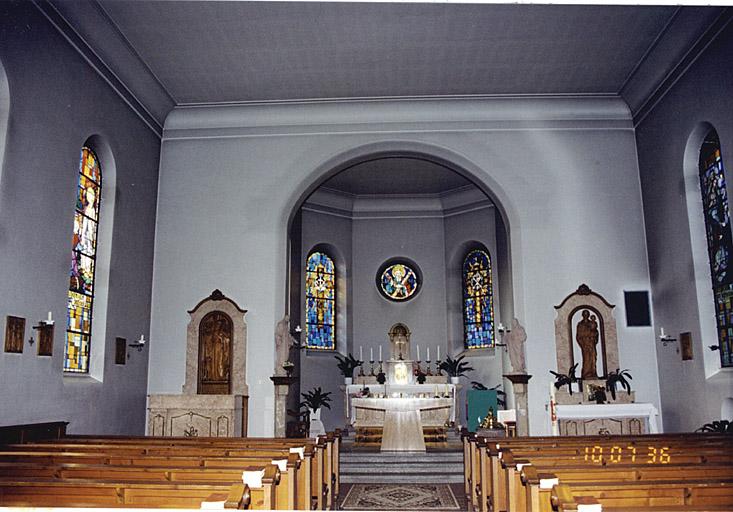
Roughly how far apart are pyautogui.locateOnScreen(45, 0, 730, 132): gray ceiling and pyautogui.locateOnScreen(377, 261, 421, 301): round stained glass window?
7148 millimetres

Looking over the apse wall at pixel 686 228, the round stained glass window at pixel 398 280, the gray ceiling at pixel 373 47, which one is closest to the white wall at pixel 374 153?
the gray ceiling at pixel 373 47

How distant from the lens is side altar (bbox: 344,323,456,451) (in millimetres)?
10438

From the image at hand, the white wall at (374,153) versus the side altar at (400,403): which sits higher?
the white wall at (374,153)

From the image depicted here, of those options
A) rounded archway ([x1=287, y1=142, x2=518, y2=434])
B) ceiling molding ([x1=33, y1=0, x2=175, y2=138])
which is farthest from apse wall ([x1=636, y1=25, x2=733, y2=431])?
ceiling molding ([x1=33, y1=0, x2=175, y2=138])

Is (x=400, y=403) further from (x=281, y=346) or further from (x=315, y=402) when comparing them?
(x=315, y=402)

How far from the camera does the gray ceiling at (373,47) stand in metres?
8.64

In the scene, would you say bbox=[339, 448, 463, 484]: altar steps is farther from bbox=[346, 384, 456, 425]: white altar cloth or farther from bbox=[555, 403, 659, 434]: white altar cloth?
bbox=[346, 384, 456, 425]: white altar cloth

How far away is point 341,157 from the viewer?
11.5m

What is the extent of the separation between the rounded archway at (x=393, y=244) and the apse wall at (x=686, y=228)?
521 centimetres

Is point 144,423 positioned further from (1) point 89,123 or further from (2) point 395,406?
(1) point 89,123

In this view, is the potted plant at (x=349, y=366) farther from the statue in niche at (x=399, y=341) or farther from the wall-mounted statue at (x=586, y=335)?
the wall-mounted statue at (x=586, y=335)

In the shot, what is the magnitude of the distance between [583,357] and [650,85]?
447 cm

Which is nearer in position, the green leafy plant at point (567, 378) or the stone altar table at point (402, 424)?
the green leafy plant at point (567, 378)

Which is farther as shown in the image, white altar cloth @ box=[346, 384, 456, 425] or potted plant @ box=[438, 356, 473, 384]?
potted plant @ box=[438, 356, 473, 384]
